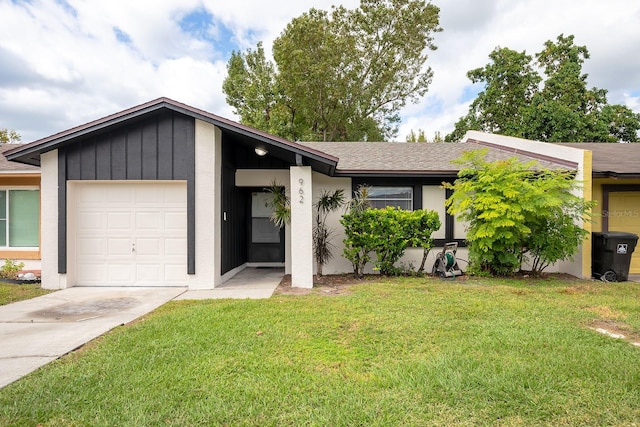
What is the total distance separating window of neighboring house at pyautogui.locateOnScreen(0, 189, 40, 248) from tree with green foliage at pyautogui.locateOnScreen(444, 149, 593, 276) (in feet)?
36.1

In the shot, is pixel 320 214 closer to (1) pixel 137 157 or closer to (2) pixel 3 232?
(1) pixel 137 157

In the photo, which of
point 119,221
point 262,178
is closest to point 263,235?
point 262,178

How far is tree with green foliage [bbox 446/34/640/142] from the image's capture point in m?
18.5

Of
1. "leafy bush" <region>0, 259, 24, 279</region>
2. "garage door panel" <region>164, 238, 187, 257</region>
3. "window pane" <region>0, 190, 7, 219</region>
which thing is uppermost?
"window pane" <region>0, 190, 7, 219</region>

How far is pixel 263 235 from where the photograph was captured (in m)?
10.8

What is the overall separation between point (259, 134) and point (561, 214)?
7.09 m

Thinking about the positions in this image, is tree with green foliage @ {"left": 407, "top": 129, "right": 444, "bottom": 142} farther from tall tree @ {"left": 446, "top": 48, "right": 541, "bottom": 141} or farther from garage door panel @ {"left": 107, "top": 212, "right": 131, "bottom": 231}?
garage door panel @ {"left": 107, "top": 212, "right": 131, "bottom": 231}

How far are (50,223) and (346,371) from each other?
749 centimetres

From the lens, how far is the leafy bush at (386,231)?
817 cm

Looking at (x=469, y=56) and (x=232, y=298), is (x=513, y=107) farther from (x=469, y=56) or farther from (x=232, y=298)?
(x=232, y=298)

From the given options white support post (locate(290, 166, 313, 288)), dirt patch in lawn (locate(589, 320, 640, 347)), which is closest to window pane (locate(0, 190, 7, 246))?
white support post (locate(290, 166, 313, 288))

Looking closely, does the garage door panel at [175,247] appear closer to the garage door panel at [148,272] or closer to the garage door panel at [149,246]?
the garage door panel at [149,246]

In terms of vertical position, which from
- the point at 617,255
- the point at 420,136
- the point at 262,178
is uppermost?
the point at 420,136

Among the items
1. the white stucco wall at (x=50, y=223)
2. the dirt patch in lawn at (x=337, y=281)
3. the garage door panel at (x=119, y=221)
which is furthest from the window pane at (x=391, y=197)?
the white stucco wall at (x=50, y=223)
